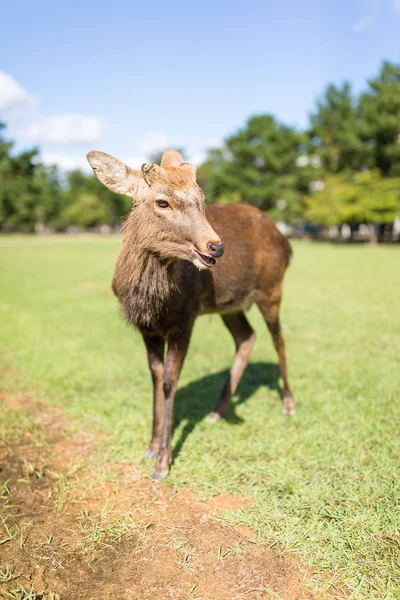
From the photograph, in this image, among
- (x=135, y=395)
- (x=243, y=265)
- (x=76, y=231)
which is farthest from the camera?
(x=76, y=231)

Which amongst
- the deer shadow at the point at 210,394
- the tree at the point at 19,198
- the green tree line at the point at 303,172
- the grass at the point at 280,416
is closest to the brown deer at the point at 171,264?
the deer shadow at the point at 210,394

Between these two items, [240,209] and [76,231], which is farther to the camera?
[76,231]

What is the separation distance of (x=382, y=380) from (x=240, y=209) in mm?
2981

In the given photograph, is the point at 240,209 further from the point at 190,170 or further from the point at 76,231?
the point at 76,231

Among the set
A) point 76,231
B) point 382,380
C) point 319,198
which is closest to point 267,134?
point 319,198

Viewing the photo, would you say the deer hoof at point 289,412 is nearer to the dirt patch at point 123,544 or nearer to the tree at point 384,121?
the dirt patch at point 123,544

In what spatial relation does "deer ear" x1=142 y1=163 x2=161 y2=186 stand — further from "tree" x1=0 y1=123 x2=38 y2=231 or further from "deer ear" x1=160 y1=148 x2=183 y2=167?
"tree" x1=0 y1=123 x2=38 y2=231

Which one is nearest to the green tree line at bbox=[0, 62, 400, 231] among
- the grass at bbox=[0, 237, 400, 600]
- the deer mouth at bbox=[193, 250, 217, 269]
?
the grass at bbox=[0, 237, 400, 600]

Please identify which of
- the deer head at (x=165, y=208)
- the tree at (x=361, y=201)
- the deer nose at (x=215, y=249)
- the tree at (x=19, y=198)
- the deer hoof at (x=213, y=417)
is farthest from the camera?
the tree at (x=19, y=198)

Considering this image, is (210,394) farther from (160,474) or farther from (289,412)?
(160,474)

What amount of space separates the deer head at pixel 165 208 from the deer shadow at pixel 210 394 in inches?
77.5

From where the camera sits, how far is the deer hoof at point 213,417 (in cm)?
481

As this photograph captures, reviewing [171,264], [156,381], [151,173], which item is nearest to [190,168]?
[151,173]

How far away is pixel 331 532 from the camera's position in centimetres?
296
